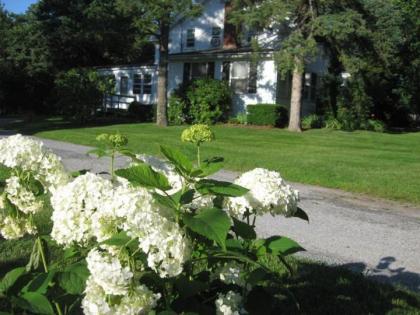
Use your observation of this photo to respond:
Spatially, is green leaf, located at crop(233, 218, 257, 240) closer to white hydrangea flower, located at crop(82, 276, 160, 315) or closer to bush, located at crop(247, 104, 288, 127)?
white hydrangea flower, located at crop(82, 276, 160, 315)

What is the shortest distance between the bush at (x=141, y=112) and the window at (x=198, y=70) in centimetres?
274

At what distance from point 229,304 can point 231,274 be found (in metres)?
0.14

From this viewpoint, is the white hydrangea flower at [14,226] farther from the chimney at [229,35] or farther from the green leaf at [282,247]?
the chimney at [229,35]

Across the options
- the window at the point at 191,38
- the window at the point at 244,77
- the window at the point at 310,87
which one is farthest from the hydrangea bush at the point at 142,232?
the window at the point at 191,38

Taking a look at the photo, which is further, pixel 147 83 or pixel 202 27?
pixel 147 83

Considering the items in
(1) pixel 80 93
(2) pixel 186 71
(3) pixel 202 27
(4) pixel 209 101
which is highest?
(3) pixel 202 27

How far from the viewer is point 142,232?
1663 mm

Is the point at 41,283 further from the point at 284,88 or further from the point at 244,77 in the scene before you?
the point at 284,88

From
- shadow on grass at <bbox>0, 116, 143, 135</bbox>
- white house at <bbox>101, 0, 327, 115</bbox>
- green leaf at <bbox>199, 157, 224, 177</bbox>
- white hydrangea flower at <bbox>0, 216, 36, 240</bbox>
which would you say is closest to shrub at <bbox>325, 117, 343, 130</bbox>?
white house at <bbox>101, 0, 327, 115</bbox>

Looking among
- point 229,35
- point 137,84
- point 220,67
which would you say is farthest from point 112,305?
point 137,84

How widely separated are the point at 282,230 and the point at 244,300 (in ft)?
14.8

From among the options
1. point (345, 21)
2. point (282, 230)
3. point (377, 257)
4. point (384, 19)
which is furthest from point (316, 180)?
point (384, 19)

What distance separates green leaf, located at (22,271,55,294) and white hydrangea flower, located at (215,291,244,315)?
0.60 meters

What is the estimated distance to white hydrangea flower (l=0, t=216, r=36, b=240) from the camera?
2.24 m
